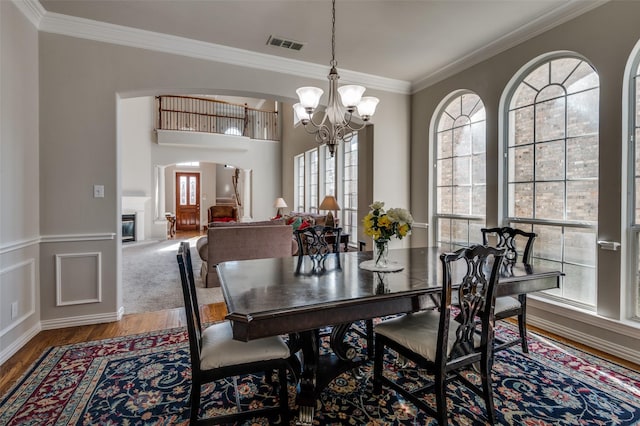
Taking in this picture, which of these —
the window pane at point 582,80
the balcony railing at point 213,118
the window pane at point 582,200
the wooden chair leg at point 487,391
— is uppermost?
the balcony railing at point 213,118

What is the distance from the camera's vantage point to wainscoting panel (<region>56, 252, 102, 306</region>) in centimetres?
319

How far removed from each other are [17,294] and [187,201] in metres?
11.3

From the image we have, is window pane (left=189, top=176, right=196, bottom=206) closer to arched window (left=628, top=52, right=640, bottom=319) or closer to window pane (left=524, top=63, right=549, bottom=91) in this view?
window pane (left=524, top=63, right=549, bottom=91)

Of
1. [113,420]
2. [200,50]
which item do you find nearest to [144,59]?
[200,50]

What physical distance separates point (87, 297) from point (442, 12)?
173 inches

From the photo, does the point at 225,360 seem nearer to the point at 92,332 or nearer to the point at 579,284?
the point at 92,332

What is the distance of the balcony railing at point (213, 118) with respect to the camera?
948 cm

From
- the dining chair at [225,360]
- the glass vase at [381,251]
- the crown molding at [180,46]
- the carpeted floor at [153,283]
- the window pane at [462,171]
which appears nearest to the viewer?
the dining chair at [225,360]

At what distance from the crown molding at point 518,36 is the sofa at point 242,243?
2940 mm

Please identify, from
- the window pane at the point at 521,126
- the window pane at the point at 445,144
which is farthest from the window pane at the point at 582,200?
the window pane at the point at 445,144

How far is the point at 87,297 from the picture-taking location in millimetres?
3291

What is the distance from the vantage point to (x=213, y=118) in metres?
10.0

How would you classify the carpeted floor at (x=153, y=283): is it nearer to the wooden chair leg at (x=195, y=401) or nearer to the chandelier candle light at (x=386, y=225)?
the wooden chair leg at (x=195, y=401)

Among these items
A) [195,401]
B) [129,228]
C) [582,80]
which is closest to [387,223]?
[195,401]
